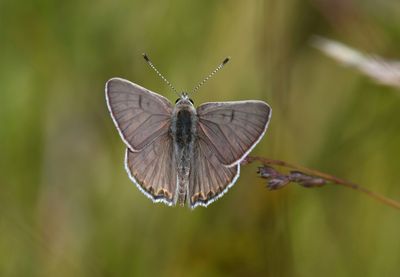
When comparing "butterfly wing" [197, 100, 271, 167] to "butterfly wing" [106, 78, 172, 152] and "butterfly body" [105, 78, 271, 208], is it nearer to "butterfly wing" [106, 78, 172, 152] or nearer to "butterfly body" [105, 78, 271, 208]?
"butterfly body" [105, 78, 271, 208]

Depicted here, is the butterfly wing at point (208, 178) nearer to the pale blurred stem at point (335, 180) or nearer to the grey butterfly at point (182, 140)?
the grey butterfly at point (182, 140)

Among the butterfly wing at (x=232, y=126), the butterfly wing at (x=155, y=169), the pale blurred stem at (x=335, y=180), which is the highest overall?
the butterfly wing at (x=232, y=126)

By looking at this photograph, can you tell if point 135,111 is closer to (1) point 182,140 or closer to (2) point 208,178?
(1) point 182,140

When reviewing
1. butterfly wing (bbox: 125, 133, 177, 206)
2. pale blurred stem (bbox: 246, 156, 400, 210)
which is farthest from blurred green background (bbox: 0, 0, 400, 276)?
pale blurred stem (bbox: 246, 156, 400, 210)

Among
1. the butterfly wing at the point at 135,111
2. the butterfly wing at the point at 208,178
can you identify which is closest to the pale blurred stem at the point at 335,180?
the butterfly wing at the point at 208,178

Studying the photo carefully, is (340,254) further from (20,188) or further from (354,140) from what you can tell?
(20,188)

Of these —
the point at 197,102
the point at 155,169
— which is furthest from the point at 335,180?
the point at 197,102

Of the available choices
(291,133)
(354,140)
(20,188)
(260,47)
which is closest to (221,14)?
(260,47)
